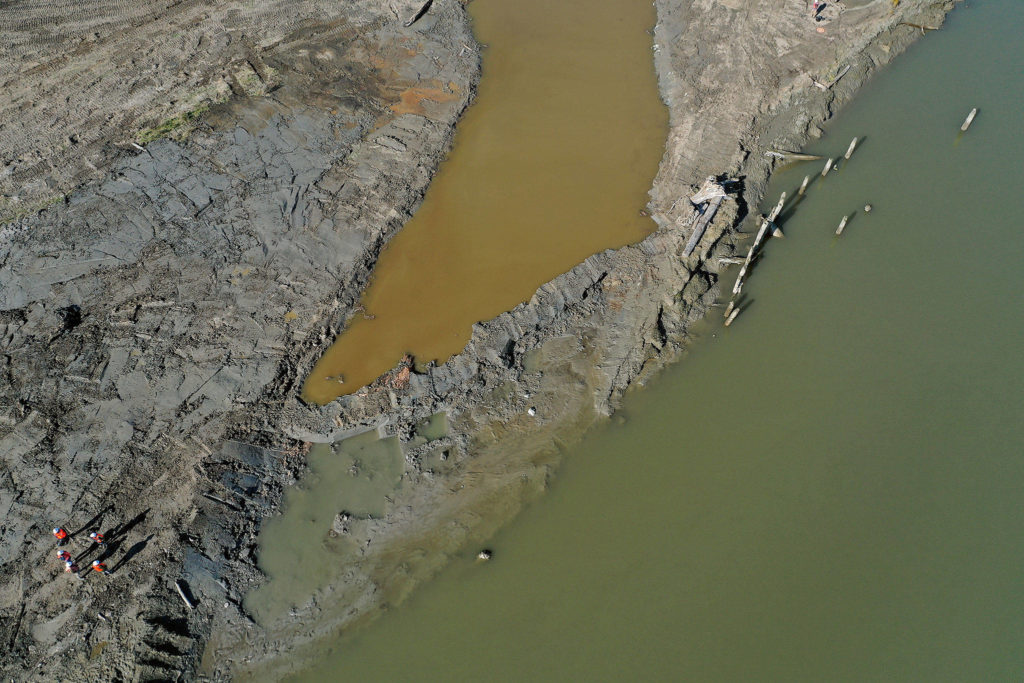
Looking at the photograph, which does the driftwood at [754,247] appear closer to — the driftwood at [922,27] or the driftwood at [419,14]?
the driftwood at [922,27]

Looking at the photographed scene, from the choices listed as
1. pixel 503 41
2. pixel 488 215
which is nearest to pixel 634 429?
pixel 488 215

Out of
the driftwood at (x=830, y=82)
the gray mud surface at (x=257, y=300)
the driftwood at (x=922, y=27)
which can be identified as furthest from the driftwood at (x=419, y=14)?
the driftwood at (x=922, y=27)

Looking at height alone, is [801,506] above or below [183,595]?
above

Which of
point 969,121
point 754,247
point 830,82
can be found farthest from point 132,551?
point 969,121

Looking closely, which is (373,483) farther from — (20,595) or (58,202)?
(58,202)

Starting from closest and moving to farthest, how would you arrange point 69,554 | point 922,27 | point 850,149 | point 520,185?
point 69,554
point 520,185
point 850,149
point 922,27

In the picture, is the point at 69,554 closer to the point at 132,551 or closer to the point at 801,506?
the point at 132,551

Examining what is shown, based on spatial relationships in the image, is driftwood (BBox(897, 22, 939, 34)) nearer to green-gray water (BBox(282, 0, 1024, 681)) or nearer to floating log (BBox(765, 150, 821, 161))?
floating log (BBox(765, 150, 821, 161))
